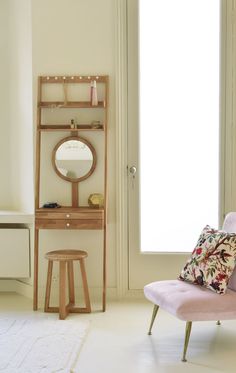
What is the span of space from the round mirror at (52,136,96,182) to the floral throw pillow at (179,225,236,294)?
1237mm

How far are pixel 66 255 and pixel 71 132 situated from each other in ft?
3.31

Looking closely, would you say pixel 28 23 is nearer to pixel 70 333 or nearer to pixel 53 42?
pixel 53 42

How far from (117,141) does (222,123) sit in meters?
0.85

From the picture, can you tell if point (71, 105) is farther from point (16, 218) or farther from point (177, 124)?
point (16, 218)

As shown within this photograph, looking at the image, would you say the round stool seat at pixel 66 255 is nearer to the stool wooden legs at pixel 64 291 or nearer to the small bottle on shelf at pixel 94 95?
the stool wooden legs at pixel 64 291

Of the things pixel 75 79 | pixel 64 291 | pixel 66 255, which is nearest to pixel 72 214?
pixel 66 255

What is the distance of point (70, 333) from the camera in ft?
11.5

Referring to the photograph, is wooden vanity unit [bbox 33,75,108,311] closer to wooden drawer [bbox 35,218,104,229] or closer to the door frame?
wooden drawer [bbox 35,218,104,229]

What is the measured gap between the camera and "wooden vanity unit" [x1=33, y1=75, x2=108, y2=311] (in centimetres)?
418

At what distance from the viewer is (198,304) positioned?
3061 mm

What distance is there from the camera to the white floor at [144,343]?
2.99 m

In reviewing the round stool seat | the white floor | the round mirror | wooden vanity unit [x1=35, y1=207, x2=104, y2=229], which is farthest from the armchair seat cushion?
the round mirror

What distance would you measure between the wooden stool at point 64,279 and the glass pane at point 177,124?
0.65 meters

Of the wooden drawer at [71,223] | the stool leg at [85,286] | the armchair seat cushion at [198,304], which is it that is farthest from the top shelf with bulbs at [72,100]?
the armchair seat cushion at [198,304]
